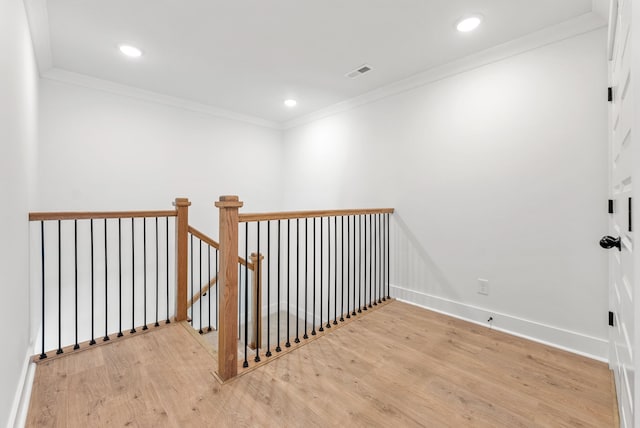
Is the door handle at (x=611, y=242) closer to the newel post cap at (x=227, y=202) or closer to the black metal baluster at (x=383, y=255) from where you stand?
the newel post cap at (x=227, y=202)

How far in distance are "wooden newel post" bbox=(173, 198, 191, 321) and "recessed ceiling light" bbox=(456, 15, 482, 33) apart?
267 centimetres

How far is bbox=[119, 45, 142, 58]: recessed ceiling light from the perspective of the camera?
242 cm

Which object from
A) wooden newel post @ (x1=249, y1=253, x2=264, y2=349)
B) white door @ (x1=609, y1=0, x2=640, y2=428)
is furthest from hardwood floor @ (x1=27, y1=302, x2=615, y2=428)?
wooden newel post @ (x1=249, y1=253, x2=264, y2=349)

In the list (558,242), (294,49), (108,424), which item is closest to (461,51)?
(294,49)

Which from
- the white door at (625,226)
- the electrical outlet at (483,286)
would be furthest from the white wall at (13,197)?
the electrical outlet at (483,286)

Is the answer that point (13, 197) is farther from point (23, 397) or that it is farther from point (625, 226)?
point (625, 226)

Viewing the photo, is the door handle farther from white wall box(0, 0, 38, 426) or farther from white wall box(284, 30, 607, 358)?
white wall box(0, 0, 38, 426)

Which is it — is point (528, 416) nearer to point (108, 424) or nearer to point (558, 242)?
A: point (558, 242)

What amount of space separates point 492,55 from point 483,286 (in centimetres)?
196

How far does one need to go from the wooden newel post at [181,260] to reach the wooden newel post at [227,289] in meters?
1.02

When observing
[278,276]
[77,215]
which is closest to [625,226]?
[278,276]

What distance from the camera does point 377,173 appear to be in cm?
335

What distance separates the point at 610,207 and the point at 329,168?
9.09 ft

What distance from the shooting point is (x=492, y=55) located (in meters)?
2.43
